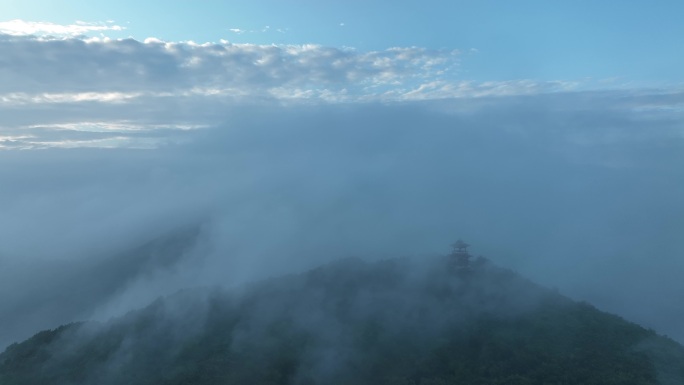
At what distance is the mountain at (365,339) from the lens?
42219 millimetres

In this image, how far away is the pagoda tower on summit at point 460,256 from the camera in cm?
5775

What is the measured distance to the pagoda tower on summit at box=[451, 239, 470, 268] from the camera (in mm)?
57750

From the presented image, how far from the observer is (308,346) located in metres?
47.0

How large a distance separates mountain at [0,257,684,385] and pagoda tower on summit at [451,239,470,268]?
0.40m

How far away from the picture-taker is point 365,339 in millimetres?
47594

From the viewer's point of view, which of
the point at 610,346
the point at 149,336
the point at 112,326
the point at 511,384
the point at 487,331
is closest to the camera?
the point at 511,384

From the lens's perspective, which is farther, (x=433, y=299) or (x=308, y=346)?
(x=433, y=299)

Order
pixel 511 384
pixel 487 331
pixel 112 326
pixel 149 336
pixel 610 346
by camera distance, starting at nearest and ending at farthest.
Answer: pixel 511 384 → pixel 610 346 → pixel 487 331 → pixel 149 336 → pixel 112 326

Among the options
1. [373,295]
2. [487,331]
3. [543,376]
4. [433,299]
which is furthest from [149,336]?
[543,376]

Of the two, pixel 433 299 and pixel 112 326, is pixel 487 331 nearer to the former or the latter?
pixel 433 299

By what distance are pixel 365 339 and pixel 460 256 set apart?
14.6 m

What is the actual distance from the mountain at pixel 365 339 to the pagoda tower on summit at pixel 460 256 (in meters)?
0.40

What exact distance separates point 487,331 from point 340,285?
14787mm

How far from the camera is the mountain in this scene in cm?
4222
